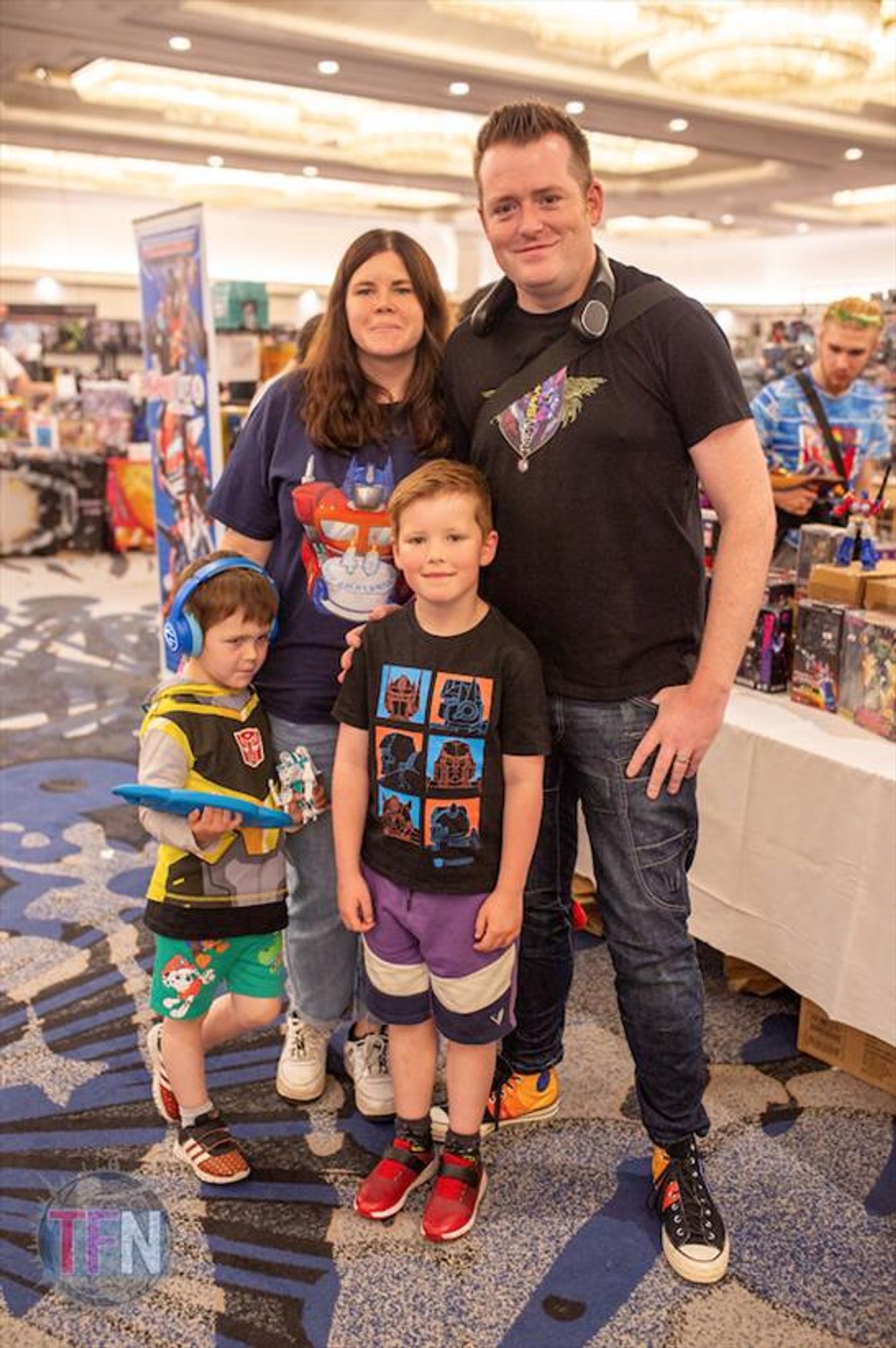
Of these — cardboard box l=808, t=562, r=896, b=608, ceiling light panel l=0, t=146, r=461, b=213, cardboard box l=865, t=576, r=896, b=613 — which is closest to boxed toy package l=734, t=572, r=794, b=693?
cardboard box l=808, t=562, r=896, b=608

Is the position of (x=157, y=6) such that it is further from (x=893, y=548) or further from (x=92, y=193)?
(x=92, y=193)

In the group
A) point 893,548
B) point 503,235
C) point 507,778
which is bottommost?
point 507,778

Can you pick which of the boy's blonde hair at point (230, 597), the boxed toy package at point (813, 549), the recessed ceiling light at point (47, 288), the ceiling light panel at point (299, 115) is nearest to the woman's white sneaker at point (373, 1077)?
the boy's blonde hair at point (230, 597)

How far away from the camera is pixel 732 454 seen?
63.7 inches

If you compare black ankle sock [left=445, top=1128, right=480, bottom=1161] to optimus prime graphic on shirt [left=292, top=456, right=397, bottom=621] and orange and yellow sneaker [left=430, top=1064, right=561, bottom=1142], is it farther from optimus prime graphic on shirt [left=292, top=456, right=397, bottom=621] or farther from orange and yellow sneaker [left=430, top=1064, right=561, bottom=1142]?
optimus prime graphic on shirt [left=292, top=456, right=397, bottom=621]

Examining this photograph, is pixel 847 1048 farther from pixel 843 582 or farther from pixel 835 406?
pixel 835 406

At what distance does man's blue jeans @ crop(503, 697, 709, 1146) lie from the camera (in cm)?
176

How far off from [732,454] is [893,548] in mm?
1091

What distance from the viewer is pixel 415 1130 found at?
77.9 inches

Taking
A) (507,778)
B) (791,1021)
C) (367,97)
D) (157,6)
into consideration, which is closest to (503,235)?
(507,778)

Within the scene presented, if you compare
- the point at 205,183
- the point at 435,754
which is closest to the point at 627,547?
the point at 435,754

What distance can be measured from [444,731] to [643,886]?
381 mm

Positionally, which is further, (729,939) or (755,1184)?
(729,939)

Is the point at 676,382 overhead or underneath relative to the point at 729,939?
overhead
